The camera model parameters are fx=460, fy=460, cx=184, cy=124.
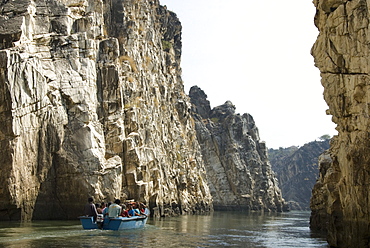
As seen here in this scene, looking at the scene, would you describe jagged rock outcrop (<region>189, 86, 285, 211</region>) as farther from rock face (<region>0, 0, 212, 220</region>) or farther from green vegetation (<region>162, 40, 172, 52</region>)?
rock face (<region>0, 0, 212, 220</region>)

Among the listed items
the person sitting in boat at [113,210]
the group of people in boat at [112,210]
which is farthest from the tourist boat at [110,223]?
the person sitting in boat at [113,210]

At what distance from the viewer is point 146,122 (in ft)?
184

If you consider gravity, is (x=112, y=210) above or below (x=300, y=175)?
below

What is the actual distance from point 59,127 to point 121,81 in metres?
12.8

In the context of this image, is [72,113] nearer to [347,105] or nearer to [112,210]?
[112,210]

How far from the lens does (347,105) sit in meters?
20.7

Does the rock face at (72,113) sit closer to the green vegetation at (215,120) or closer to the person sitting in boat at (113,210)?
the person sitting in boat at (113,210)

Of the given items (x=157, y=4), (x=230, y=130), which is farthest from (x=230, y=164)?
(x=157, y=4)

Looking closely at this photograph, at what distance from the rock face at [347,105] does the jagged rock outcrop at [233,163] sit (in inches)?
3494

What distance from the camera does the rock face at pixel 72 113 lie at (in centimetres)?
3628

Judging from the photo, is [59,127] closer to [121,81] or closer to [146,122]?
[121,81]

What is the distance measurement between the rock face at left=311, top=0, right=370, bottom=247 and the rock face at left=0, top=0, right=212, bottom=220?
23.4 m

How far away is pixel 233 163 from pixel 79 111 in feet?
247

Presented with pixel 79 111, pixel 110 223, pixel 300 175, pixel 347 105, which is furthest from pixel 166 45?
pixel 300 175
